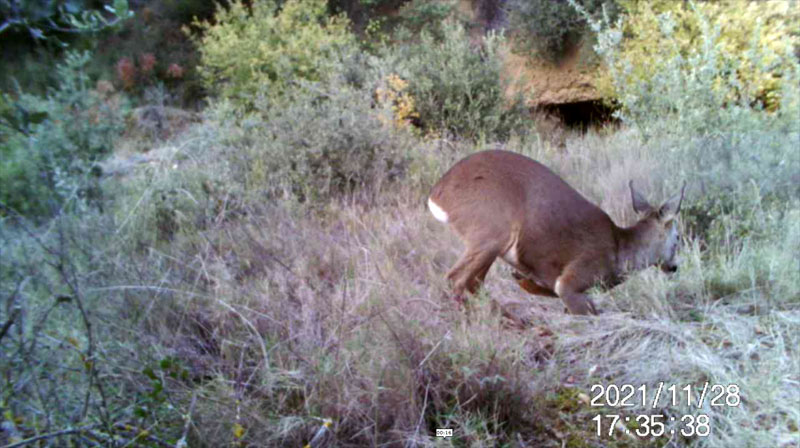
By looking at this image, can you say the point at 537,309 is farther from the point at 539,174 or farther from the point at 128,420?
the point at 128,420

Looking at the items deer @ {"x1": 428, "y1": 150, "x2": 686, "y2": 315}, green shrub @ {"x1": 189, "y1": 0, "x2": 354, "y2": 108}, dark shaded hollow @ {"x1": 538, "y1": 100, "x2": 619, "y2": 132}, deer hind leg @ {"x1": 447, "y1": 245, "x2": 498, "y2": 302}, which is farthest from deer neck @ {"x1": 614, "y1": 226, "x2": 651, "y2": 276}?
dark shaded hollow @ {"x1": 538, "y1": 100, "x2": 619, "y2": 132}

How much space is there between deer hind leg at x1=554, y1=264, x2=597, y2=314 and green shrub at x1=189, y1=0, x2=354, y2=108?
7930 mm

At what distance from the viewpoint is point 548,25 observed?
15.1m

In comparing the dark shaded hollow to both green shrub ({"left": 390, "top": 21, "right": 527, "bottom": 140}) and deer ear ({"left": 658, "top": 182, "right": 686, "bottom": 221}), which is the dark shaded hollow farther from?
deer ear ({"left": 658, "top": 182, "right": 686, "bottom": 221})

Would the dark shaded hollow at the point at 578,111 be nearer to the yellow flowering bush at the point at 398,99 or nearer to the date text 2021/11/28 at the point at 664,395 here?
the yellow flowering bush at the point at 398,99

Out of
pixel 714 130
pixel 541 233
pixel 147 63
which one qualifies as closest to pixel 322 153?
pixel 541 233

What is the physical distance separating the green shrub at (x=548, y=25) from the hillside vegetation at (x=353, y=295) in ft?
17.8

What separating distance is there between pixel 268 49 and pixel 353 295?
9988mm

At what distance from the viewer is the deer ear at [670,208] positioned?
17.0 ft

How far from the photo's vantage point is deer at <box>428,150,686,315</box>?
4.97m

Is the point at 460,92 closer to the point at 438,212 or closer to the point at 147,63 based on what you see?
the point at 438,212

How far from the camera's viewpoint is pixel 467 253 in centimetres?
502

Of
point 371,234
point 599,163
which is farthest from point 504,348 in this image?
point 599,163

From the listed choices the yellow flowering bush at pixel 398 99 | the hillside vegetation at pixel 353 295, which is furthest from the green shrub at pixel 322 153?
the yellow flowering bush at pixel 398 99
